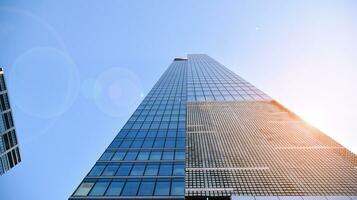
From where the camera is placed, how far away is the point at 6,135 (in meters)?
79.3

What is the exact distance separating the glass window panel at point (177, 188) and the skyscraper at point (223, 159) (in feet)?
0.30

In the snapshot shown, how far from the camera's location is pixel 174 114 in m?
42.4

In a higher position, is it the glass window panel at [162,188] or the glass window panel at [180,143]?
the glass window panel at [180,143]

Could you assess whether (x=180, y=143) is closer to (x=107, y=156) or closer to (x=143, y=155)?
(x=143, y=155)

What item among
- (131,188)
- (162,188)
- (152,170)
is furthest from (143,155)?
(162,188)

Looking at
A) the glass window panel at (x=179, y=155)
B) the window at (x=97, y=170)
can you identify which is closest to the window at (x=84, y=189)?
the window at (x=97, y=170)

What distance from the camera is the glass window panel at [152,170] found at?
24987 mm

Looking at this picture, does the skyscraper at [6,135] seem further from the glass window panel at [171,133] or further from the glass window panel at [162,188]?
the glass window panel at [162,188]

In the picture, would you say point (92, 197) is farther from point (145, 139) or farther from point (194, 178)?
point (145, 139)

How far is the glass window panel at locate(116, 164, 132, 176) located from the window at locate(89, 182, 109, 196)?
206cm

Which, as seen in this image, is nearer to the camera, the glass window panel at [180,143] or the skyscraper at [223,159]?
the skyscraper at [223,159]

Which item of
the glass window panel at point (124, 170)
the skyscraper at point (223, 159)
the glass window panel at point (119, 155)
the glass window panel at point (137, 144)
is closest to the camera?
the skyscraper at point (223, 159)

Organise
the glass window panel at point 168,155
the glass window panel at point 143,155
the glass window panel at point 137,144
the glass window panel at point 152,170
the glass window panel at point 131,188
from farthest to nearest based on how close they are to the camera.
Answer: the glass window panel at point 137,144, the glass window panel at point 143,155, the glass window panel at point 168,155, the glass window panel at point 152,170, the glass window panel at point 131,188

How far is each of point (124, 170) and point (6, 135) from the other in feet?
241
